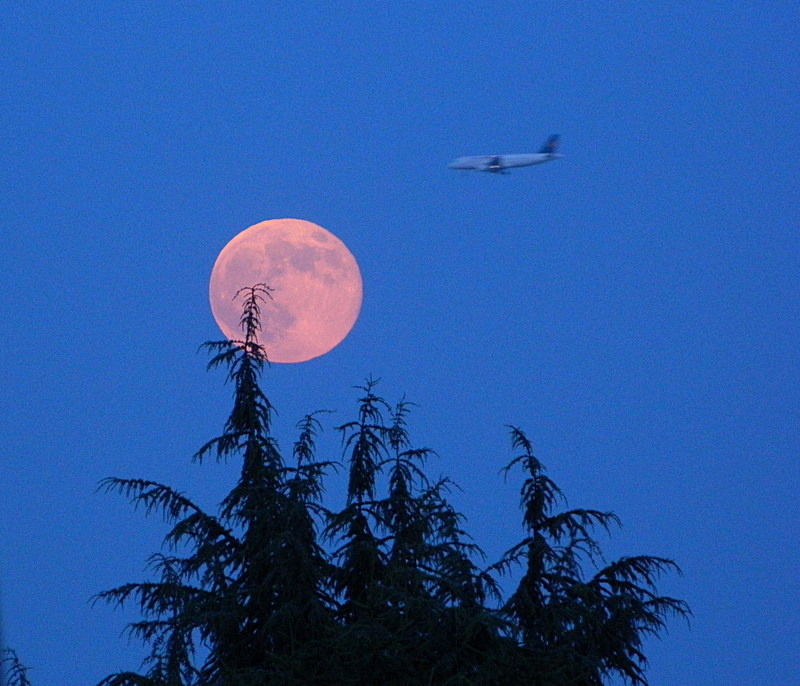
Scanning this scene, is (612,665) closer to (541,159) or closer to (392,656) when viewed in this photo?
(392,656)

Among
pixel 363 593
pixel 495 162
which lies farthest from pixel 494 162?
pixel 363 593

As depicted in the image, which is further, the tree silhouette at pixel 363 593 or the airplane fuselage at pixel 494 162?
the airplane fuselage at pixel 494 162

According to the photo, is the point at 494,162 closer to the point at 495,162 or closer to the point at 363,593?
the point at 495,162

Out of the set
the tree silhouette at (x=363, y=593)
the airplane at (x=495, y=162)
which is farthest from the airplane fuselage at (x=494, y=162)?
the tree silhouette at (x=363, y=593)

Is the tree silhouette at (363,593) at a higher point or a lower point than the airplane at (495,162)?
lower

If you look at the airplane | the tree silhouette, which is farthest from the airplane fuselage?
the tree silhouette

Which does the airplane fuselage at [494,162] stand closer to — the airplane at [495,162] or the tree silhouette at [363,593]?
the airplane at [495,162]

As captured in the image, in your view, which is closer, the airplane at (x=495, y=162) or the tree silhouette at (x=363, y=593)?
the tree silhouette at (x=363, y=593)

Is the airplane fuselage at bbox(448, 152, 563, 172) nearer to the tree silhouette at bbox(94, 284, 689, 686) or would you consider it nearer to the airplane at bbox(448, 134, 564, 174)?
the airplane at bbox(448, 134, 564, 174)

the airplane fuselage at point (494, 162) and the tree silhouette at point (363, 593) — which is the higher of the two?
the airplane fuselage at point (494, 162)

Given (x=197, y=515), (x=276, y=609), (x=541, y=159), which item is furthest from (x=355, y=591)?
(x=541, y=159)

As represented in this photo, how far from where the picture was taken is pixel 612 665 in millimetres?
15016

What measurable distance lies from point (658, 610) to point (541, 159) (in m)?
68.9

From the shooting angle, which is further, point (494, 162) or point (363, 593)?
point (494, 162)
